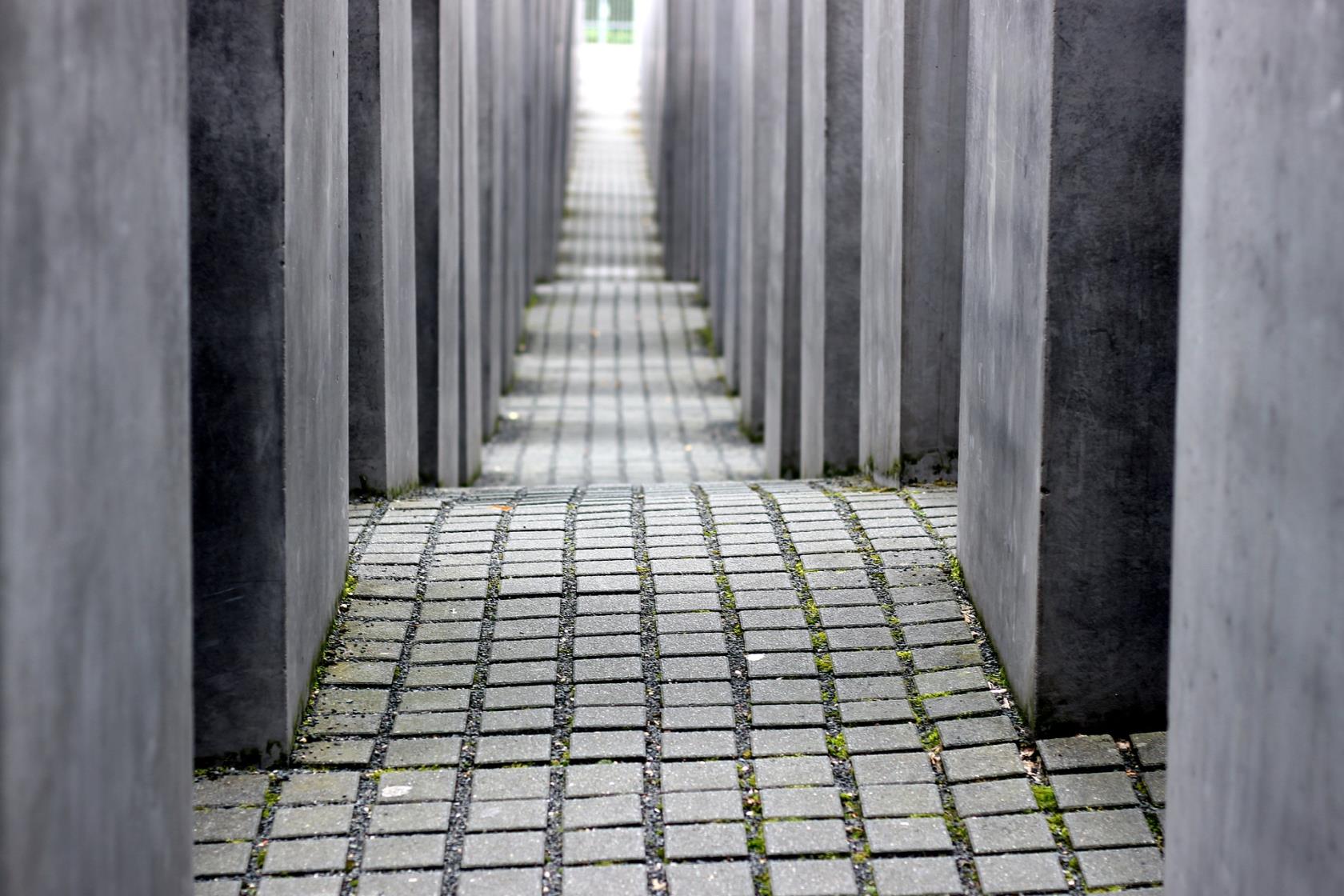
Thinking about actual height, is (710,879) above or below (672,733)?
below

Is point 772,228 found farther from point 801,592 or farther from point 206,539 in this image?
point 206,539

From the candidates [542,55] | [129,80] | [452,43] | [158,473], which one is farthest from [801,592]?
[542,55]

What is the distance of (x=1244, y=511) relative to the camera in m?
2.56

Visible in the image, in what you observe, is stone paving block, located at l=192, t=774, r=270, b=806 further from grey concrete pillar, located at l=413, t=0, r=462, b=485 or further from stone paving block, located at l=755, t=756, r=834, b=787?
grey concrete pillar, located at l=413, t=0, r=462, b=485

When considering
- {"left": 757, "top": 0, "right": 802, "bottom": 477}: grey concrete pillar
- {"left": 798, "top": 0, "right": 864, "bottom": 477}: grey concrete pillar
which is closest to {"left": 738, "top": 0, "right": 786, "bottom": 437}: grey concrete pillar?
{"left": 757, "top": 0, "right": 802, "bottom": 477}: grey concrete pillar

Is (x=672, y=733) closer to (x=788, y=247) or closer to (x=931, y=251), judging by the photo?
(x=931, y=251)

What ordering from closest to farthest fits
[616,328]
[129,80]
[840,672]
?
[129,80] < [840,672] < [616,328]

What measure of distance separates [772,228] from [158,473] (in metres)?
7.12

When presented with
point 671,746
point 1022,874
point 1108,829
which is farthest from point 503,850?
point 1108,829

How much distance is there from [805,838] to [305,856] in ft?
3.94

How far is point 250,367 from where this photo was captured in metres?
3.83

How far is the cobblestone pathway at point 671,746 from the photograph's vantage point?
3.54 m

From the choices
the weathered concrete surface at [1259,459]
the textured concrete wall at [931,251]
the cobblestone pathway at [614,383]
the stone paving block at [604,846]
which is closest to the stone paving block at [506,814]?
the stone paving block at [604,846]

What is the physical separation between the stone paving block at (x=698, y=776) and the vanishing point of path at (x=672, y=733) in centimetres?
1
